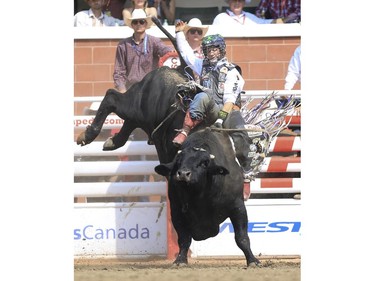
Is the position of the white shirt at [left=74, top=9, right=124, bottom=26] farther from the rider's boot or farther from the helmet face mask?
the rider's boot

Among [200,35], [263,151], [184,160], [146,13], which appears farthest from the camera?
[146,13]

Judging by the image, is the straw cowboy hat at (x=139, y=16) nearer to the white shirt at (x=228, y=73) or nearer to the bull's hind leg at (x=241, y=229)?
the white shirt at (x=228, y=73)

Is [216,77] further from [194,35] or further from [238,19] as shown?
[238,19]

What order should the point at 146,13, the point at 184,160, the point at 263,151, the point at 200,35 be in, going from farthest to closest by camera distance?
the point at 146,13 < the point at 200,35 < the point at 263,151 < the point at 184,160

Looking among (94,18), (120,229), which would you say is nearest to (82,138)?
(120,229)

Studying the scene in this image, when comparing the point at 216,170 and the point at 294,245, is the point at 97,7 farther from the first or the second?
the point at 216,170

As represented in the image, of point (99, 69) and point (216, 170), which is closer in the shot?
point (216, 170)

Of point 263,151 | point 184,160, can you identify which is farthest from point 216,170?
point 263,151

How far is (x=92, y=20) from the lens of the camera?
45.2 ft

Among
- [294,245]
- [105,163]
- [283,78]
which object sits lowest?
[294,245]

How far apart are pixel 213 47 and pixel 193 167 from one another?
1532mm

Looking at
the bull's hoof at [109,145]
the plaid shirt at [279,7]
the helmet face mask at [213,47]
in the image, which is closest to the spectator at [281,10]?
the plaid shirt at [279,7]

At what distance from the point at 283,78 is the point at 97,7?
2.23 meters

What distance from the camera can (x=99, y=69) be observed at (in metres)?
13.9
